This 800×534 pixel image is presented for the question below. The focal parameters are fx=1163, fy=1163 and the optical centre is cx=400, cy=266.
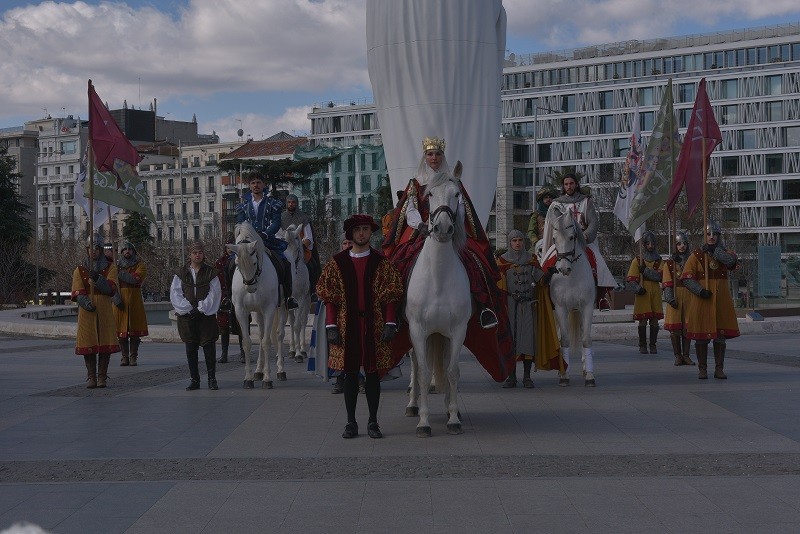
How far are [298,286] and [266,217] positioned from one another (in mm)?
2454

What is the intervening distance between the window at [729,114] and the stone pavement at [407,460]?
96.6 metres

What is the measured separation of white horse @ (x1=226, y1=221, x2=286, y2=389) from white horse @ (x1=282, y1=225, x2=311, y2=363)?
187cm

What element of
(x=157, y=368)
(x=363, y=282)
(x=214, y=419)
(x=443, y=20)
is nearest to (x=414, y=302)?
(x=363, y=282)

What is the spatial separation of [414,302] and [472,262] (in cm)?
96

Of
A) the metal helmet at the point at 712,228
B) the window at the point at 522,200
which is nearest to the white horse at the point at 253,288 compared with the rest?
the metal helmet at the point at 712,228

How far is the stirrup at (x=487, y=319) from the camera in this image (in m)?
11.8

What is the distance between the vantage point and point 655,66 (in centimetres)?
11081

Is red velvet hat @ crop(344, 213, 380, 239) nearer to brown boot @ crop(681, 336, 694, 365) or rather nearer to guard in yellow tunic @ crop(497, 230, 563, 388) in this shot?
guard in yellow tunic @ crop(497, 230, 563, 388)

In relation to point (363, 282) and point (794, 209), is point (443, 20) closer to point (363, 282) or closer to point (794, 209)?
Answer: point (363, 282)

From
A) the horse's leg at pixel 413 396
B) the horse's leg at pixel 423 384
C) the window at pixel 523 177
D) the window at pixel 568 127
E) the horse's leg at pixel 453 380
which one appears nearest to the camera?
the horse's leg at pixel 423 384

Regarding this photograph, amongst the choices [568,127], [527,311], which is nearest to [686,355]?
[527,311]

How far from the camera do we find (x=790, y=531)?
756cm

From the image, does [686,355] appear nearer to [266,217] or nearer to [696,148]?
[696,148]

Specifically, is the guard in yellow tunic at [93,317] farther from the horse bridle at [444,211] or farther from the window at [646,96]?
the window at [646,96]
